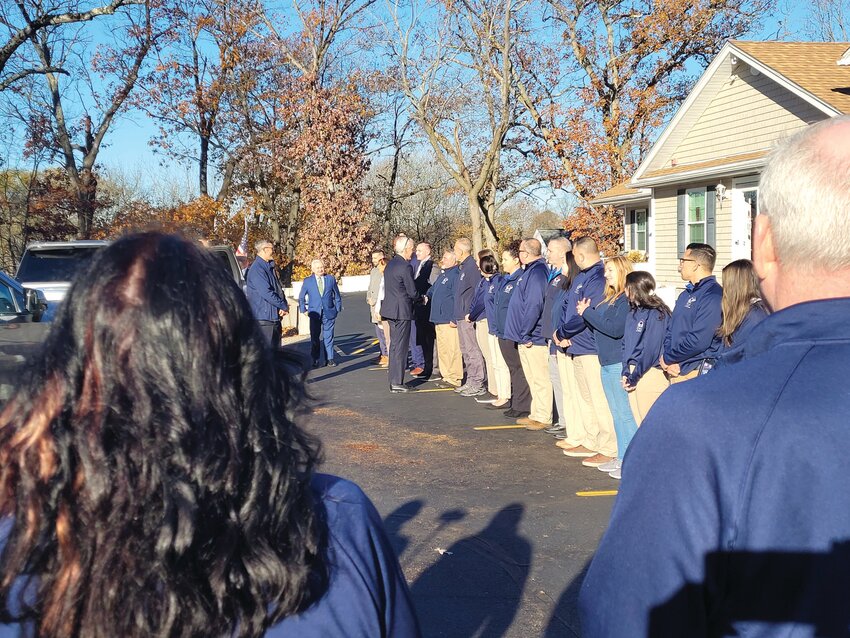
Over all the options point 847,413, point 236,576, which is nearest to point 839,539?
point 847,413

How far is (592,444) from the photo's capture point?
27.3 ft

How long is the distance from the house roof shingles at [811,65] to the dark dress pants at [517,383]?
32.4 feet

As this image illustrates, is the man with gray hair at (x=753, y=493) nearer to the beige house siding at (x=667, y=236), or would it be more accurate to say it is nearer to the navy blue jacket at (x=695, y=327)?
the navy blue jacket at (x=695, y=327)

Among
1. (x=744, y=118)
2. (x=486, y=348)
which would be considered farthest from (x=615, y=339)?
(x=744, y=118)

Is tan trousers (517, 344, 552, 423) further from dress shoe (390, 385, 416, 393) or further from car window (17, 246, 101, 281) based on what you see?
car window (17, 246, 101, 281)

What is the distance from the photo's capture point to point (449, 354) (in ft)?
43.1

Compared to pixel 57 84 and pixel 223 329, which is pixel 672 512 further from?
pixel 57 84

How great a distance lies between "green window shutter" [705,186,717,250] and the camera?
69.7 feet

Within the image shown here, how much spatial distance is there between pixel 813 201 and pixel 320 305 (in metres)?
13.2

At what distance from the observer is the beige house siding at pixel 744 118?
61.8 ft

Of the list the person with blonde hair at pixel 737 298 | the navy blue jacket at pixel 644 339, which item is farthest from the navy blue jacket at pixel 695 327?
the person with blonde hair at pixel 737 298

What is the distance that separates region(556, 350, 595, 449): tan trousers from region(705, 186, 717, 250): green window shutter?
1393 centimetres

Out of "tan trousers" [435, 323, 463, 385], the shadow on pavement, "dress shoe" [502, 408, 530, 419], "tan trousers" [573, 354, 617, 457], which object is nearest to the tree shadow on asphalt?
the shadow on pavement

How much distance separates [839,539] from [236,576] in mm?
1015
